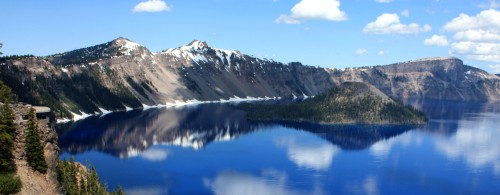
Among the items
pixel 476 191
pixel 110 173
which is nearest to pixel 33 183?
pixel 110 173

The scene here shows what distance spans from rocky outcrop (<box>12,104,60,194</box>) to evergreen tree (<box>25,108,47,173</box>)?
630 millimetres

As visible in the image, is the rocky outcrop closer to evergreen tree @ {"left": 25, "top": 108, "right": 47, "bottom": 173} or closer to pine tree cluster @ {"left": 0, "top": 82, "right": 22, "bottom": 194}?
evergreen tree @ {"left": 25, "top": 108, "right": 47, "bottom": 173}

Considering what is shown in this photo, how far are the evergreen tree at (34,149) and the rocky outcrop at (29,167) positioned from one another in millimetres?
630

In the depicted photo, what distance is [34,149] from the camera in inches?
2657

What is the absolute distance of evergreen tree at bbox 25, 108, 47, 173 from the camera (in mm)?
67375

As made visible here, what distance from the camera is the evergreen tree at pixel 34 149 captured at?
67.4 m

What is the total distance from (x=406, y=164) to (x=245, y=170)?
194 feet

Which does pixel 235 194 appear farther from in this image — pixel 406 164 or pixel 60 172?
pixel 406 164

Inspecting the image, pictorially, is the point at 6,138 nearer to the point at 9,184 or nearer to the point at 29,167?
the point at 29,167

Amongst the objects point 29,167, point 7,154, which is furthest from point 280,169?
point 7,154

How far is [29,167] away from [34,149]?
2562 millimetres

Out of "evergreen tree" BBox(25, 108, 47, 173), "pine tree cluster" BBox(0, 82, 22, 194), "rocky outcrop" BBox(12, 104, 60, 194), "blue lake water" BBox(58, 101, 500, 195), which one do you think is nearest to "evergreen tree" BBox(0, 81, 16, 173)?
A: "pine tree cluster" BBox(0, 82, 22, 194)

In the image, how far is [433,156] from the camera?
623 ft

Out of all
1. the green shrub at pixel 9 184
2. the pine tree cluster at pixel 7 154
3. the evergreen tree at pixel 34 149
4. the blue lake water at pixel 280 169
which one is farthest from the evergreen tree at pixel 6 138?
the blue lake water at pixel 280 169
